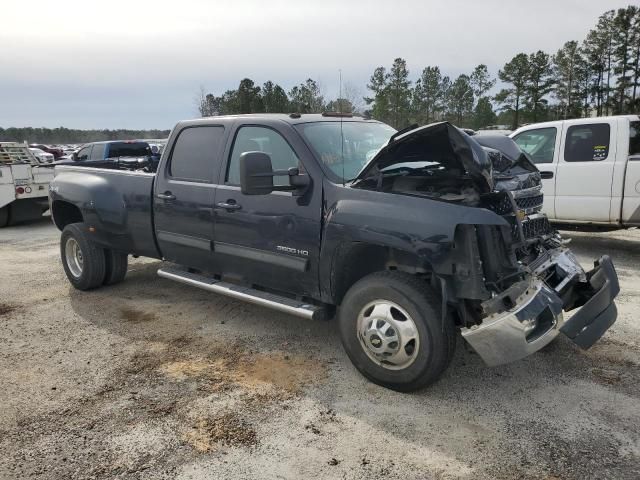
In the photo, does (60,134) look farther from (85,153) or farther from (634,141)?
(634,141)

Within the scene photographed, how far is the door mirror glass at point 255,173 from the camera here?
3.66 meters

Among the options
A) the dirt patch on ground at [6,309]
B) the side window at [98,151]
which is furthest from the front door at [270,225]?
the side window at [98,151]

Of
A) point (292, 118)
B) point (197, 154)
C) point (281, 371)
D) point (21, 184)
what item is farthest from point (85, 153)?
point (281, 371)

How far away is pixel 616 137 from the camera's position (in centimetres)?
723

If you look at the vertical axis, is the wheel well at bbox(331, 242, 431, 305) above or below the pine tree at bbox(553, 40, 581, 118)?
below

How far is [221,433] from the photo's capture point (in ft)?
10.4

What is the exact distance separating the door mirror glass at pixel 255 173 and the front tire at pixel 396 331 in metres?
0.98

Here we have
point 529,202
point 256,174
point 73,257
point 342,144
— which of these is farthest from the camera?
point 73,257

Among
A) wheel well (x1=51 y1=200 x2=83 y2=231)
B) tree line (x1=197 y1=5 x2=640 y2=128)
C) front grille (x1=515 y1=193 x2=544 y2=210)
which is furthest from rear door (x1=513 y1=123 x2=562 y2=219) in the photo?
tree line (x1=197 y1=5 x2=640 y2=128)

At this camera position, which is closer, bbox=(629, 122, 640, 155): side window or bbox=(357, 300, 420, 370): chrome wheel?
bbox=(357, 300, 420, 370): chrome wheel

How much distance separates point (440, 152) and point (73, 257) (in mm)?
4782

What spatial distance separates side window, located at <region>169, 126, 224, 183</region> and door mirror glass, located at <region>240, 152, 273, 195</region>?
1.08 meters

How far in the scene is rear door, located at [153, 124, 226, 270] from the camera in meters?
4.71

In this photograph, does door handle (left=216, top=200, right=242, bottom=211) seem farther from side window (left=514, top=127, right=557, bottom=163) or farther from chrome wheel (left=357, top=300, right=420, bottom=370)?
side window (left=514, top=127, right=557, bottom=163)
